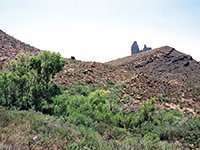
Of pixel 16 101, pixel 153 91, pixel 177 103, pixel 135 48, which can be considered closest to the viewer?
pixel 16 101

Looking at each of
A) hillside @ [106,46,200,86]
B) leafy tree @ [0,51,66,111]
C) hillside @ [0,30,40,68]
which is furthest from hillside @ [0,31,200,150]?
hillside @ [106,46,200,86]

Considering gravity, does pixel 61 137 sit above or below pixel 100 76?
below

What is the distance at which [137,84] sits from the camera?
16.0m

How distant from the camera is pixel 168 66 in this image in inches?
1651

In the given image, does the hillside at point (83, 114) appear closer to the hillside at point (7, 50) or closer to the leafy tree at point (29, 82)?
the leafy tree at point (29, 82)

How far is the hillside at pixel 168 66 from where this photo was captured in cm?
3616

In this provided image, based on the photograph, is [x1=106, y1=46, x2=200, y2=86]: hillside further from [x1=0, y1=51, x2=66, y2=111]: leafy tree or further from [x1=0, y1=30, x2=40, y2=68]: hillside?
[x1=0, y1=51, x2=66, y2=111]: leafy tree

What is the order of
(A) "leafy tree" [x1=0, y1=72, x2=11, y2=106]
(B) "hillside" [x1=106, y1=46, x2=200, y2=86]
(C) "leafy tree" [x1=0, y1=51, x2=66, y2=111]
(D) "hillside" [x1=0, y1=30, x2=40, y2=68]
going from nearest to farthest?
(A) "leafy tree" [x1=0, y1=72, x2=11, y2=106] → (C) "leafy tree" [x1=0, y1=51, x2=66, y2=111] → (D) "hillside" [x1=0, y1=30, x2=40, y2=68] → (B) "hillside" [x1=106, y1=46, x2=200, y2=86]

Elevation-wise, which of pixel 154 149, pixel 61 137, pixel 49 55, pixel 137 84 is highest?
pixel 49 55

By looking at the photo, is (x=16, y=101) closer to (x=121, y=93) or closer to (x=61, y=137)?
(x=61, y=137)

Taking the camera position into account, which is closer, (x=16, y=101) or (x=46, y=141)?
(x=46, y=141)

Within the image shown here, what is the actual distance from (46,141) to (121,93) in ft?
32.4

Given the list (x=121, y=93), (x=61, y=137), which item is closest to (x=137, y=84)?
(x=121, y=93)

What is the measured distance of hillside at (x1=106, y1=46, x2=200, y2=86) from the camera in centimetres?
3616
